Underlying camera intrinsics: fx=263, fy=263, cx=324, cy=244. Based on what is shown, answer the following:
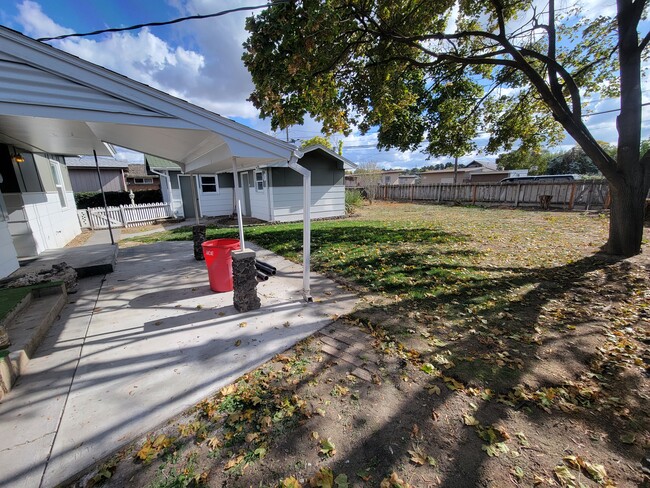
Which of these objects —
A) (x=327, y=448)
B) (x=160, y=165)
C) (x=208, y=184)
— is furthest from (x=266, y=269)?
(x=160, y=165)

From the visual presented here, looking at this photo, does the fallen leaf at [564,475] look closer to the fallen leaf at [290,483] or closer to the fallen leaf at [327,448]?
the fallen leaf at [327,448]

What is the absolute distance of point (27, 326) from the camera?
310 cm

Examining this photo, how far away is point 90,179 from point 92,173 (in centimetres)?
56

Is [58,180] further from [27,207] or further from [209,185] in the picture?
[209,185]

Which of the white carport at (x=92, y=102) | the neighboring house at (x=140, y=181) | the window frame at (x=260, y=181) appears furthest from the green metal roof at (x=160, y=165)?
Answer: the neighboring house at (x=140, y=181)

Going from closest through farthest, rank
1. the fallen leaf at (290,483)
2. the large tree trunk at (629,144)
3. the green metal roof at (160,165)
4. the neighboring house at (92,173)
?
the fallen leaf at (290,483), the large tree trunk at (629,144), the green metal roof at (160,165), the neighboring house at (92,173)

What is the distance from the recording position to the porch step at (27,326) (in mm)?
2395

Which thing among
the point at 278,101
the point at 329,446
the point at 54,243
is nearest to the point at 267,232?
the point at 278,101

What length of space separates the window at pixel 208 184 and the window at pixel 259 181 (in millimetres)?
3080

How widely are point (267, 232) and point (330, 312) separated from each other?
6634mm

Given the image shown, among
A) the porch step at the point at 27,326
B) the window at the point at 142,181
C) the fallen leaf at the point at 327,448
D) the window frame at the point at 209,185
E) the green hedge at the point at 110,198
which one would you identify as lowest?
the fallen leaf at the point at 327,448

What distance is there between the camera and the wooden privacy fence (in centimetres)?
1352

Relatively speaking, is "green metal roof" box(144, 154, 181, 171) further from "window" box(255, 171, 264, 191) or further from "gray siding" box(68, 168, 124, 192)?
"gray siding" box(68, 168, 124, 192)

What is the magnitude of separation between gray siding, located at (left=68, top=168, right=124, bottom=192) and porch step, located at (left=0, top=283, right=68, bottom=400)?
2360 cm
